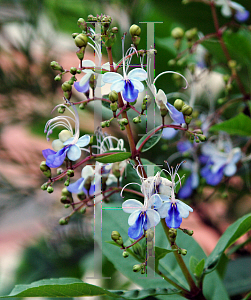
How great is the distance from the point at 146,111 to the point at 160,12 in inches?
16.2

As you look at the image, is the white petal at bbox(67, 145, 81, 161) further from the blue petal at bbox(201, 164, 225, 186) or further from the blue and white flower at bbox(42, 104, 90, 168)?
the blue petal at bbox(201, 164, 225, 186)

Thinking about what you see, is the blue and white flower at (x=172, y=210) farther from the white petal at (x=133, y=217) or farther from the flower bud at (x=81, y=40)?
the flower bud at (x=81, y=40)

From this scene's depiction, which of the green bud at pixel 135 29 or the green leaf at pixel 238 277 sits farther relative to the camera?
the green leaf at pixel 238 277

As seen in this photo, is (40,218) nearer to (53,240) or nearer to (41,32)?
(53,240)

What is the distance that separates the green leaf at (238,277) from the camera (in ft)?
1.64

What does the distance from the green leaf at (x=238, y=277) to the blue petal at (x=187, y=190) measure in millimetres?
127

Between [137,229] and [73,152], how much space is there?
8cm

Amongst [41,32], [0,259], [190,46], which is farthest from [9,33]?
[0,259]

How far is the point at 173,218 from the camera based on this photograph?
0.26 meters

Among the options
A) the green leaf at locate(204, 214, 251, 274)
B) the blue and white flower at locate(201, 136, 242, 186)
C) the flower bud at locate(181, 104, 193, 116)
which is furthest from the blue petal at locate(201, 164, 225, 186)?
the flower bud at locate(181, 104, 193, 116)

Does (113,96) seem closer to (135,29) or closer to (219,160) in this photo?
(135,29)

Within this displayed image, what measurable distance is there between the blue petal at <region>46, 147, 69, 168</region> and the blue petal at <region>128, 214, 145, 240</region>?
0.07 meters

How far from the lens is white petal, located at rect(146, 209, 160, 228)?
26 centimetres

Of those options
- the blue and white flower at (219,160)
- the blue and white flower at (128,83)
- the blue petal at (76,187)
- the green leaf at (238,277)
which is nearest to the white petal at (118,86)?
the blue and white flower at (128,83)
